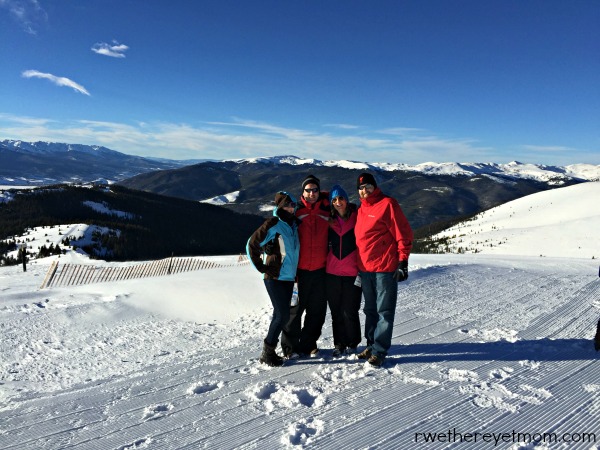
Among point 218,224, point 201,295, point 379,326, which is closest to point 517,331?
point 379,326

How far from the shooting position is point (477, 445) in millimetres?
2949

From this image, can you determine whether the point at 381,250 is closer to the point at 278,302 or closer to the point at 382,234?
the point at 382,234

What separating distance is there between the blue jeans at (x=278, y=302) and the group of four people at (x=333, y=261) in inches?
0.4

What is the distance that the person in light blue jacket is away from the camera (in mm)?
4039

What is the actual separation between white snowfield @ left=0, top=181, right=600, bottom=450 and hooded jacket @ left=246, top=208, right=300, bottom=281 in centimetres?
111

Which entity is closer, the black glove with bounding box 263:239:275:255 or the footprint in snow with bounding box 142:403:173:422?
the footprint in snow with bounding box 142:403:173:422

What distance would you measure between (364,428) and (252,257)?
186cm

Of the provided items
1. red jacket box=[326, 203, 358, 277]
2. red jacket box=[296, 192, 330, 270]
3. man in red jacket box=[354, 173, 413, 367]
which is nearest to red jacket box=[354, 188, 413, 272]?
man in red jacket box=[354, 173, 413, 367]

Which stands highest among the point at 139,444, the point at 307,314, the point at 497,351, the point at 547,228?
the point at 307,314

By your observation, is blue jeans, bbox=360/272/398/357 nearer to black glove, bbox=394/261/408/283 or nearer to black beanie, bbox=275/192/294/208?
black glove, bbox=394/261/408/283

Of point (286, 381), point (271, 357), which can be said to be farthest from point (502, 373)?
point (271, 357)

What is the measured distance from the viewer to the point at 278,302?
13.8 feet

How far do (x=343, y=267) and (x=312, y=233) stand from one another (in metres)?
0.51

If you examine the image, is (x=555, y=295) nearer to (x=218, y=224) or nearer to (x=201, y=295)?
(x=201, y=295)
